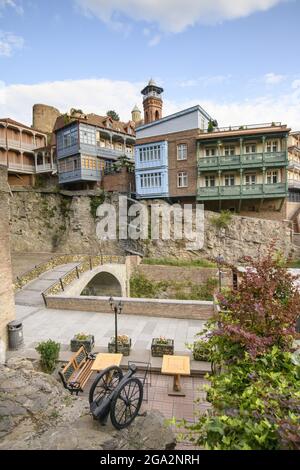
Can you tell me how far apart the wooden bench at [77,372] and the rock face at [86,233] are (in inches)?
738

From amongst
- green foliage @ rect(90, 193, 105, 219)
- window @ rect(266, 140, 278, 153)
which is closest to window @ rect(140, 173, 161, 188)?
green foliage @ rect(90, 193, 105, 219)

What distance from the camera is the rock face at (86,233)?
26.0m

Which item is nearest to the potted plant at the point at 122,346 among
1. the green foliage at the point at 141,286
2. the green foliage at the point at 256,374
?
the green foliage at the point at 256,374

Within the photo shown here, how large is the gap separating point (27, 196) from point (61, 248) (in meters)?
8.36

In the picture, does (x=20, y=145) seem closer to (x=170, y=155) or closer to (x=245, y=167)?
(x=170, y=155)

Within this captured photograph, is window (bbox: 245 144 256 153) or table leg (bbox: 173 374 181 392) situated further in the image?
window (bbox: 245 144 256 153)

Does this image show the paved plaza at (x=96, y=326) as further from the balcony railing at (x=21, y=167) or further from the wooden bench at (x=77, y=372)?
the balcony railing at (x=21, y=167)

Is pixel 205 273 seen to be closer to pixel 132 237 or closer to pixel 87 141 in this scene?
pixel 132 237

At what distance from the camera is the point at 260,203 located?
2700cm

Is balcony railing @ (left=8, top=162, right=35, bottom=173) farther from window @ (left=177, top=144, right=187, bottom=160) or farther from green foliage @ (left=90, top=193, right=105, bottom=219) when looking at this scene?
window @ (left=177, top=144, right=187, bottom=160)

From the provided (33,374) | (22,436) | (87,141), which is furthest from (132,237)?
(22,436)

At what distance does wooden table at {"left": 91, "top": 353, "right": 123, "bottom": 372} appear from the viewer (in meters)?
8.87

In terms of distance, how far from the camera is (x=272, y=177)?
25.8m

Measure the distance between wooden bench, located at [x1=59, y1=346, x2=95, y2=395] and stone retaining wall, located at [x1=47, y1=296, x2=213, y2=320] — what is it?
476 centimetres
